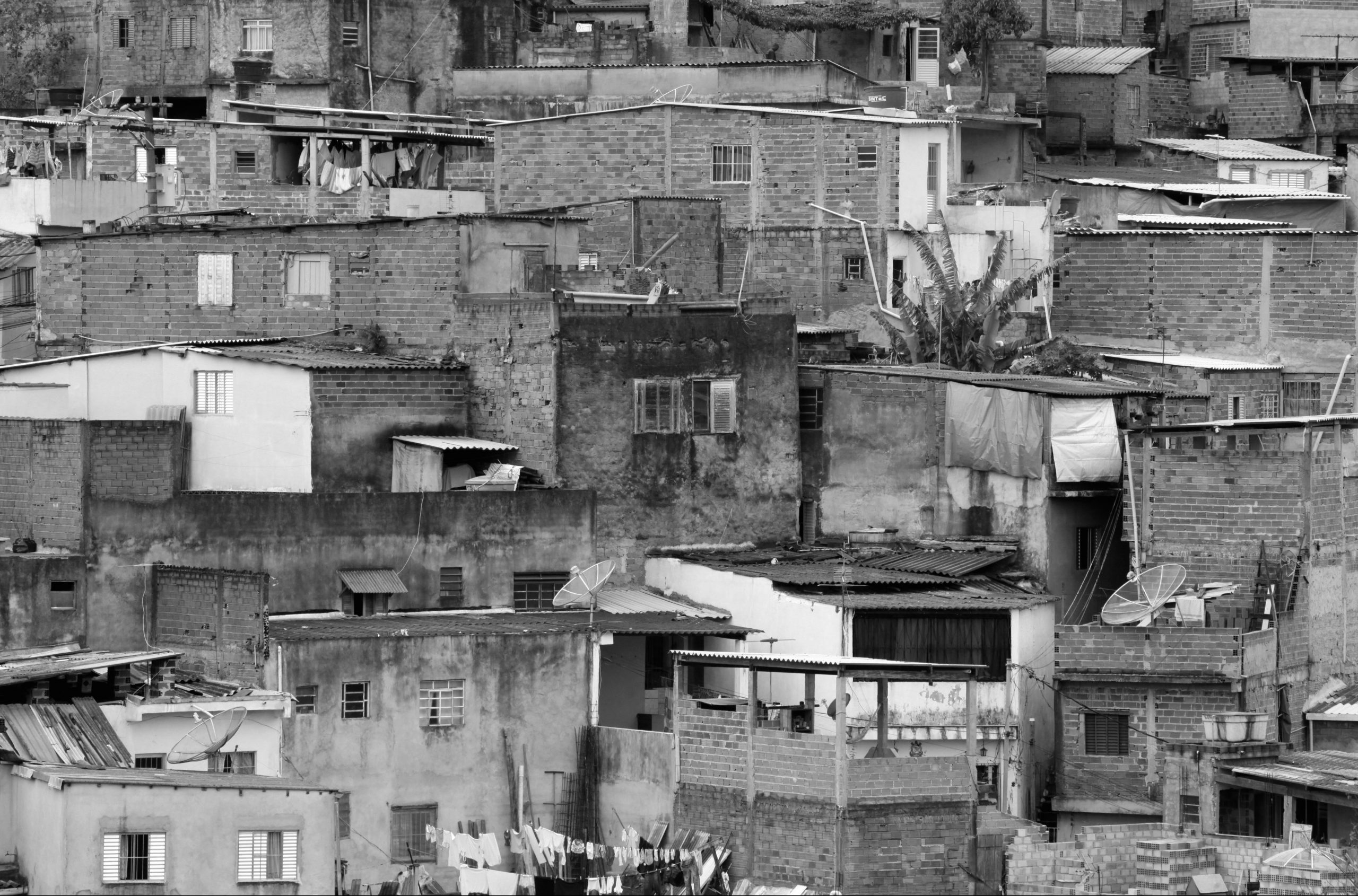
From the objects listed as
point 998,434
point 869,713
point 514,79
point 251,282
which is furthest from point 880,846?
point 514,79

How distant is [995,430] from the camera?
39344mm

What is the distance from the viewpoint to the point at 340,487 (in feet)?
128

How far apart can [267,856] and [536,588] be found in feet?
23.6

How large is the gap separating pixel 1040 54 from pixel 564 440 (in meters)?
18.6

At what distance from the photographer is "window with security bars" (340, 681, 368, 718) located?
34.5 metres

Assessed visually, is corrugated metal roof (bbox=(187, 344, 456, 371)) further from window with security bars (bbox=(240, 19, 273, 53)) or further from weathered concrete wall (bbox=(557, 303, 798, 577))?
window with security bars (bbox=(240, 19, 273, 53))

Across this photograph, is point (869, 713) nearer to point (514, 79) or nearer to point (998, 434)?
point (998, 434)

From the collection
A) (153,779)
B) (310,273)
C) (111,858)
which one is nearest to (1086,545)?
(310,273)

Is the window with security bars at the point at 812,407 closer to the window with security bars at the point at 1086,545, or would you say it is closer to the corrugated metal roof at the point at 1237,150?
the window with security bars at the point at 1086,545

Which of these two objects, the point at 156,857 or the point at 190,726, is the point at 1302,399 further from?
the point at 156,857

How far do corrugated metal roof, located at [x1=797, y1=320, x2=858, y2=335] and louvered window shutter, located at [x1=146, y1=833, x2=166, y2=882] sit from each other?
13967mm

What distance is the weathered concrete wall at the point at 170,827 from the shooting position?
30125 millimetres

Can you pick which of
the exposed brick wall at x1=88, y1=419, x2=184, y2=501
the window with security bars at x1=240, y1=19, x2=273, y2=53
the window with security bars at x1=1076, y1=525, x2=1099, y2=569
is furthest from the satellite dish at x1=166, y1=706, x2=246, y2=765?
the window with security bars at x1=240, y1=19, x2=273, y2=53

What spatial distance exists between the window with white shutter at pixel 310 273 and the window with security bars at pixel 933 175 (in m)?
8.73
